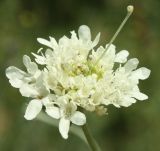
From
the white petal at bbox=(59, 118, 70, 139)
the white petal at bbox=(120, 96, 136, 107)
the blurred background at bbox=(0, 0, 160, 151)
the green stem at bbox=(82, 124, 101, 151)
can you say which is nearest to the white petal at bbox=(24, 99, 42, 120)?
the white petal at bbox=(59, 118, 70, 139)

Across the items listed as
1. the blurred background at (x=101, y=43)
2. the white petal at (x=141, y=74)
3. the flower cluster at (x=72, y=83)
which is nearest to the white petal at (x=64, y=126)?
the flower cluster at (x=72, y=83)

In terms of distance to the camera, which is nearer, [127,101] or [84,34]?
[127,101]

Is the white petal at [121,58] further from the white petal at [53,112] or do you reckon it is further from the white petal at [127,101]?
the white petal at [53,112]

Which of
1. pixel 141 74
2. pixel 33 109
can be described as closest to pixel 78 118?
pixel 33 109

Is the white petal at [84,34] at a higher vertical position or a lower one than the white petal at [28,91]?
higher

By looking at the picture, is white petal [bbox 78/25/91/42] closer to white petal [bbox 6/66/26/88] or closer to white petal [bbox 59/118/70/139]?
white petal [bbox 6/66/26/88]

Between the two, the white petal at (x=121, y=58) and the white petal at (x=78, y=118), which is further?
the white petal at (x=121, y=58)

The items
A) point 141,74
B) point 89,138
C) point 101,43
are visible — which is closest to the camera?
point 89,138

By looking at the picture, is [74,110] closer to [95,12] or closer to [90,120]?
[90,120]

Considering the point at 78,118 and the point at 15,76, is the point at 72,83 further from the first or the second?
the point at 15,76
